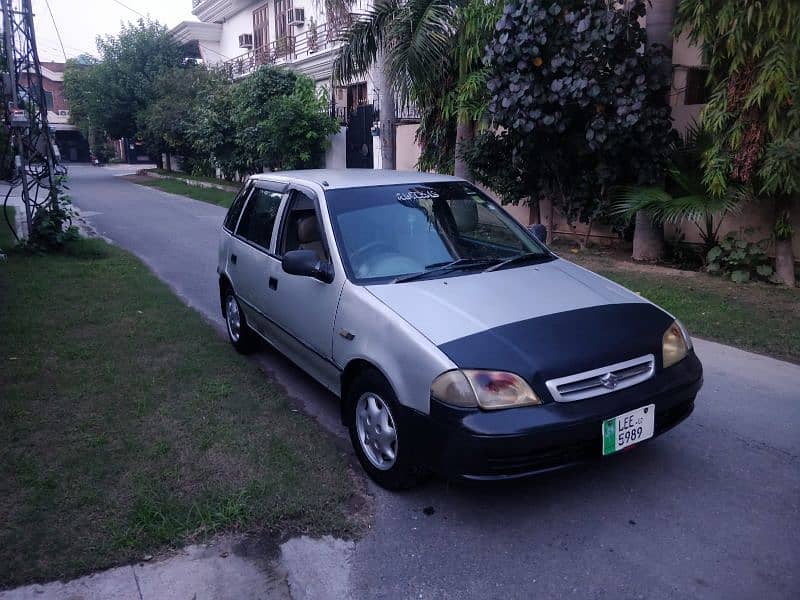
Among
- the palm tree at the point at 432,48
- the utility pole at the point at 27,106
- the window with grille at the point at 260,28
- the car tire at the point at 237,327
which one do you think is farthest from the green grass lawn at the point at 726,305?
the window with grille at the point at 260,28

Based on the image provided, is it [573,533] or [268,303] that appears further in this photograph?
[268,303]

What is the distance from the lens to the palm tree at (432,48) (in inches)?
412

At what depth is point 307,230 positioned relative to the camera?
4.96m

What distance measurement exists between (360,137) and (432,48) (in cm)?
783

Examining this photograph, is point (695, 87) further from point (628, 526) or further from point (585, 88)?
point (628, 526)

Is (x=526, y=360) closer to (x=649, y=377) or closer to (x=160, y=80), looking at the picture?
(x=649, y=377)

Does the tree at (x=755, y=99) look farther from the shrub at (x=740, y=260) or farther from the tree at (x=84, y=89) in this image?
the tree at (x=84, y=89)

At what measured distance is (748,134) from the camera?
25.3ft

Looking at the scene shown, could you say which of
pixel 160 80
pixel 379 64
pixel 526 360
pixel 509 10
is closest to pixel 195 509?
pixel 526 360

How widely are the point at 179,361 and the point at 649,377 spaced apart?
3989 mm

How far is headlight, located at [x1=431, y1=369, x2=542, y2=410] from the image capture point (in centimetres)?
322

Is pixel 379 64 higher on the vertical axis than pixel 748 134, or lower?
higher

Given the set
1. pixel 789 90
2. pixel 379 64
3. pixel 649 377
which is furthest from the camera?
pixel 379 64

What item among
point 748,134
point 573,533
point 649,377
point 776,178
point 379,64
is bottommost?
point 573,533
